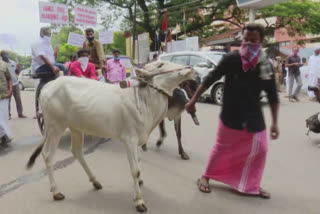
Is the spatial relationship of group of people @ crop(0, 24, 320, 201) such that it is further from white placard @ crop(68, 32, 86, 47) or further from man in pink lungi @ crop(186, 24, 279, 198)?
white placard @ crop(68, 32, 86, 47)

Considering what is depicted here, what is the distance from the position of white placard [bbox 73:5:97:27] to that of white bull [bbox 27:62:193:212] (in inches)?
273

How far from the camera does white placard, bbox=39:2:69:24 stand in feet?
30.6

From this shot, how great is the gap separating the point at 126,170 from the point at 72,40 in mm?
5321

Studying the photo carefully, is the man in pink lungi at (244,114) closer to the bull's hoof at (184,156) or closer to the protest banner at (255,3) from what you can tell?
the bull's hoof at (184,156)

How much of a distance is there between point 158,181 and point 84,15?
7485mm

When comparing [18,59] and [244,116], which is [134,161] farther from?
[18,59]

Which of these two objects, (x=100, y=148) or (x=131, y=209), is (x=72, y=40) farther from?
(x=131, y=209)

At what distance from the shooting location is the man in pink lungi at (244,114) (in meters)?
3.35

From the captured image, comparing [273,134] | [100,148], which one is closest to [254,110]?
[273,134]

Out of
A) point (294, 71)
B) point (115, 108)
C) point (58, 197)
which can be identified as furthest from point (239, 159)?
point (294, 71)

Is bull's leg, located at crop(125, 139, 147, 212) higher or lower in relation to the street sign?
lower

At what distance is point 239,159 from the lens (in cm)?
372

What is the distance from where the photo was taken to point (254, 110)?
3469 millimetres

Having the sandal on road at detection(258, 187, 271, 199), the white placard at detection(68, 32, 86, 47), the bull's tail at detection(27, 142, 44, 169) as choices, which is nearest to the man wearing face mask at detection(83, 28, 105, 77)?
the white placard at detection(68, 32, 86, 47)
